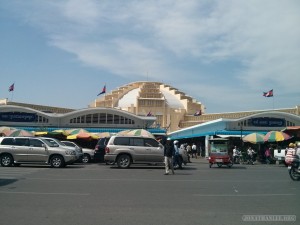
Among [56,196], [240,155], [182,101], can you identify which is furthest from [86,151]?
[182,101]

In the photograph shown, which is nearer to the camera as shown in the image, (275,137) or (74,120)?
(275,137)

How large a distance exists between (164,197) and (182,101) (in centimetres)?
8228

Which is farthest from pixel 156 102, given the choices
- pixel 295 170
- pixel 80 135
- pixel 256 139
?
pixel 295 170

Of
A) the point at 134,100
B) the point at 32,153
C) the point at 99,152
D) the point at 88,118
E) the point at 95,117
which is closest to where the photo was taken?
the point at 32,153

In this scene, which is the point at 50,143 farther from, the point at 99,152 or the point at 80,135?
the point at 80,135

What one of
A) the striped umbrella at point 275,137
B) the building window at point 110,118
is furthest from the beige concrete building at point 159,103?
the striped umbrella at point 275,137

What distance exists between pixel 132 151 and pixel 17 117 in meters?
27.4

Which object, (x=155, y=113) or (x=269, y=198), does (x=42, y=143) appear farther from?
(x=155, y=113)

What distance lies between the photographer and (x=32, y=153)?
70.6 ft

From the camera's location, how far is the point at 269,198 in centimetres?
1048

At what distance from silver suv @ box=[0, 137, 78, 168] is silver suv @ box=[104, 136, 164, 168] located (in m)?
2.30

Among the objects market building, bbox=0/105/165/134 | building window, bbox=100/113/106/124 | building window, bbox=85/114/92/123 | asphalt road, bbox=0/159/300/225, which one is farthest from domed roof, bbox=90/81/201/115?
asphalt road, bbox=0/159/300/225

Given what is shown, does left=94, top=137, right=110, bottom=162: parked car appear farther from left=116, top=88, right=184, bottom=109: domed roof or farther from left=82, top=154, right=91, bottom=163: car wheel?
left=116, top=88, right=184, bottom=109: domed roof

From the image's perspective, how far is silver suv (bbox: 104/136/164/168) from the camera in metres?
21.8
